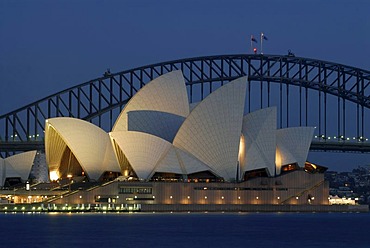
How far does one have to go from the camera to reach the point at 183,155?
111938 millimetres

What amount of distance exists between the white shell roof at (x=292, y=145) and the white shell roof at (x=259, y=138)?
2.69 m

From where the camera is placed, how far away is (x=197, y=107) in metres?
110

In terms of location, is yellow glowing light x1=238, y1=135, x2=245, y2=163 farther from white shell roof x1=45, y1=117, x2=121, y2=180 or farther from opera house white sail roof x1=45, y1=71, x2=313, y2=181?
white shell roof x1=45, y1=117, x2=121, y2=180

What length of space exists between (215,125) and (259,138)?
244 inches

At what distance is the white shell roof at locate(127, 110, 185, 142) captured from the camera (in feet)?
373

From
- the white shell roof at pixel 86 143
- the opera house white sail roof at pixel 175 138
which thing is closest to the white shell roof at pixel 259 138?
the opera house white sail roof at pixel 175 138

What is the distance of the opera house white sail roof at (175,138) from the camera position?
362ft

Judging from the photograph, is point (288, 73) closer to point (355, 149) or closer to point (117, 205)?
point (355, 149)

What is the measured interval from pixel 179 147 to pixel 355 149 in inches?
1188

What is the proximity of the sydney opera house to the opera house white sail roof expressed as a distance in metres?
0.10

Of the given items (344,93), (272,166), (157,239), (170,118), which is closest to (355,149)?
(344,93)

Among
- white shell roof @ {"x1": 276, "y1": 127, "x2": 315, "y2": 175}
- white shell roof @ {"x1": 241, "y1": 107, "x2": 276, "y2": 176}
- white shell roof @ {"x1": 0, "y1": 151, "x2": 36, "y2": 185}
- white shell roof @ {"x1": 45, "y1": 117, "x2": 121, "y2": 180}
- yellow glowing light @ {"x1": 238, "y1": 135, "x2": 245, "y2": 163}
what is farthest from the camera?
white shell roof @ {"x1": 0, "y1": 151, "x2": 36, "y2": 185}

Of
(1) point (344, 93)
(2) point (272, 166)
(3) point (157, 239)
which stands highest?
(1) point (344, 93)

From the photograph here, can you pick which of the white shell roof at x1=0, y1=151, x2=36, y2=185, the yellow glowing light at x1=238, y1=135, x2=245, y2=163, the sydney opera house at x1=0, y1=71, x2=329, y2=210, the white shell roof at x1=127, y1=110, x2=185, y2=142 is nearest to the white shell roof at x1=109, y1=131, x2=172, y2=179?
the sydney opera house at x1=0, y1=71, x2=329, y2=210
